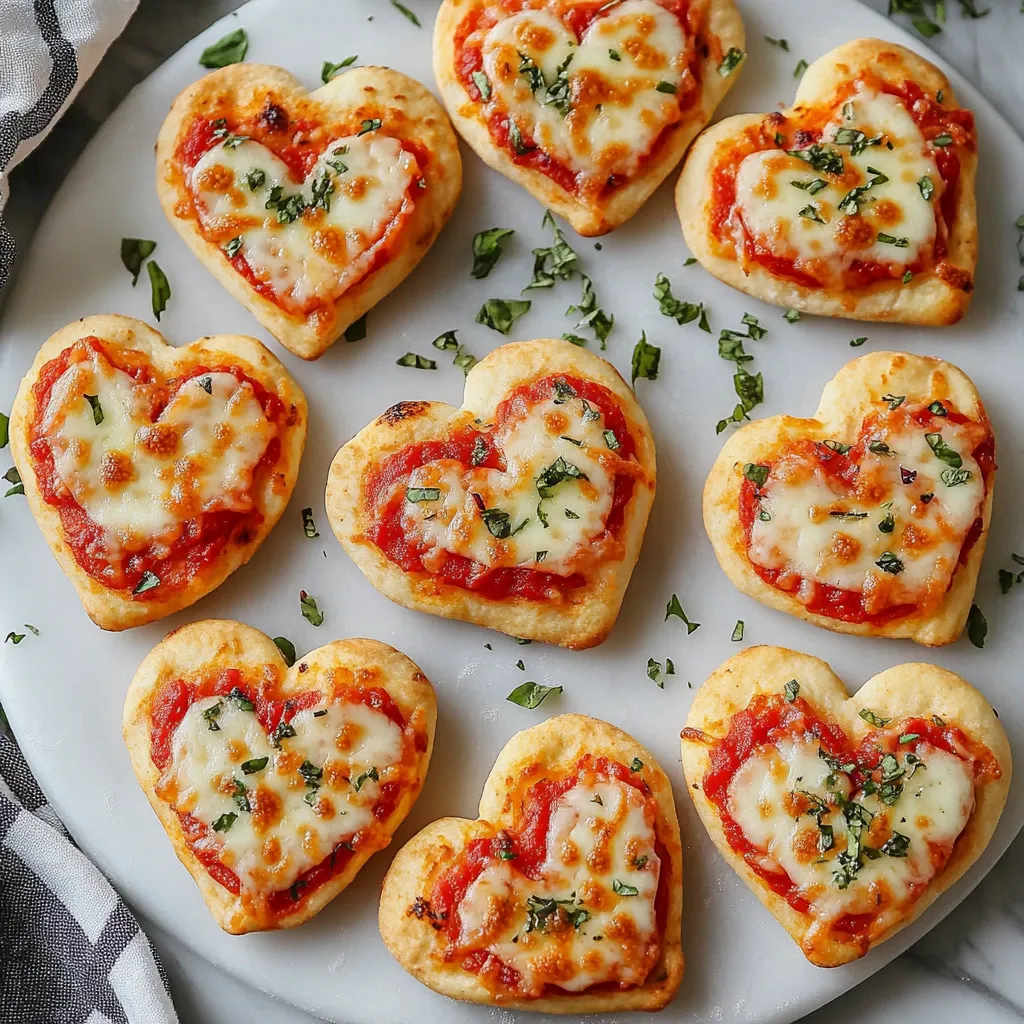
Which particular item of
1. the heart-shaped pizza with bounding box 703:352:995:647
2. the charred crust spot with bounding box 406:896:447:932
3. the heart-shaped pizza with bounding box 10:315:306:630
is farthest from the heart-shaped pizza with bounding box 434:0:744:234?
the charred crust spot with bounding box 406:896:447:932

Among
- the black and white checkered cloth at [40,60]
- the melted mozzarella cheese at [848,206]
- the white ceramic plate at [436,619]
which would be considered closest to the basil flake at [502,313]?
the white ceramic plate at [436,619]

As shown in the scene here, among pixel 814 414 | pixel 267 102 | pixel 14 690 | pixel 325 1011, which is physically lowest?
pixel 325 1011

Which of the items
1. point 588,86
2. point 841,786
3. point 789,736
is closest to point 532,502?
point 789,736

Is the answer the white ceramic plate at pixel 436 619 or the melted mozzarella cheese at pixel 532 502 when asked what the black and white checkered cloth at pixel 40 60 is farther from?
the melted mozzarella cheese at pixel 532 502

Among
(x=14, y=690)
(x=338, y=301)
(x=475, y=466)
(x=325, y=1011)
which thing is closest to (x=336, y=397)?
(x=338, y=301)

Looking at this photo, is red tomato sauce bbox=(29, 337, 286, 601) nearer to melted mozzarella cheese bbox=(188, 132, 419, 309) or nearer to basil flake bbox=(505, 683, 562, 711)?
melted mozzarella cheese bbox=(188, 132, 419, 309)

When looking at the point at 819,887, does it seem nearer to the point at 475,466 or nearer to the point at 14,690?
the point at 475,466

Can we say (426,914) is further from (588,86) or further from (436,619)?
(588,86)
